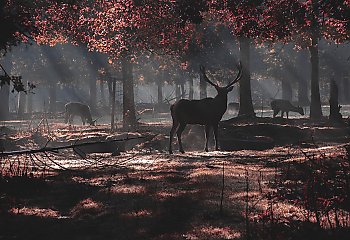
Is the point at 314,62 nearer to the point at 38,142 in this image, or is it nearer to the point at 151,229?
the point at 38,142

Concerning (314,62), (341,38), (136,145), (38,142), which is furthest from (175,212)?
(314,62)

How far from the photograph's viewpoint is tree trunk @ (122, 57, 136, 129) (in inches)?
1033

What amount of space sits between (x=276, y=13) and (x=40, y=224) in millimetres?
11980

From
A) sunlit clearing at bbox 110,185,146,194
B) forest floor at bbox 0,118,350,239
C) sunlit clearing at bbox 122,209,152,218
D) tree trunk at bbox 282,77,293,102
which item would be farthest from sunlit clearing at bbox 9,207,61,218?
tree trunk at bbox 282,77,293,102

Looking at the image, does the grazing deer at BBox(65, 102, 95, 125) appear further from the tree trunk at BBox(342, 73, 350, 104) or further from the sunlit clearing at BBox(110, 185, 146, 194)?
the tree trunk at BBox(342, 73, 350, 104)

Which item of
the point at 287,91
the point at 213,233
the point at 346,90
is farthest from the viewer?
the point at 287,91

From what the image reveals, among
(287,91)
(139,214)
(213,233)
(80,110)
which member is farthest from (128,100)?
(287,91)

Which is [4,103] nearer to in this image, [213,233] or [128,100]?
[128,100]

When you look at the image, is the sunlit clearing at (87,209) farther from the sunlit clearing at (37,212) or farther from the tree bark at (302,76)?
the tree bark at (302,76)

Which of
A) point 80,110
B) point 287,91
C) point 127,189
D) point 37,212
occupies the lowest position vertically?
point 37,212

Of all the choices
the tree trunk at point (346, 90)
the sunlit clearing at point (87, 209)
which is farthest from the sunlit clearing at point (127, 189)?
the tree trunk at point (346, 90)

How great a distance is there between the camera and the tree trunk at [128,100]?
2623 cm

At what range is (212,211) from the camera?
6039mm

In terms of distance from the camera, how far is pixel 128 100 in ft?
88.3
